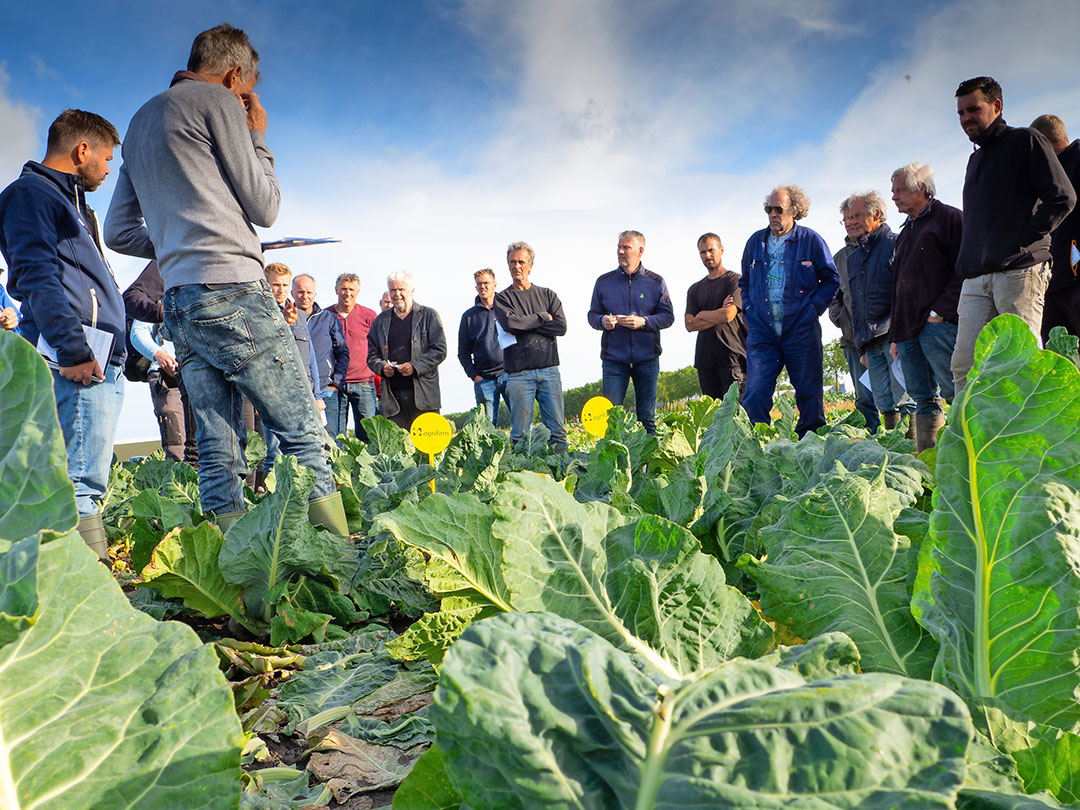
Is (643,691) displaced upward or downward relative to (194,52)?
downward

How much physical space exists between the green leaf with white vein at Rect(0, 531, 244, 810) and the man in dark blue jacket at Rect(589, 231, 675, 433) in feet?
A: 23.2

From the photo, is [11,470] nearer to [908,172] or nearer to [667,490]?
[667,490]

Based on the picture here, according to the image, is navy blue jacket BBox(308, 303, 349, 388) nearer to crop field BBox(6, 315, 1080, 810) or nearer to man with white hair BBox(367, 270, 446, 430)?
man with white hair BBox(367, 270, 446, 430)

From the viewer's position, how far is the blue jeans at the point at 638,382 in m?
7.98

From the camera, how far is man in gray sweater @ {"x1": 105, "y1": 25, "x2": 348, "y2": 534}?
131 inches

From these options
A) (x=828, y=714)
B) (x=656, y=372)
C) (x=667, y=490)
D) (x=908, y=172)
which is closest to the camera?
(x=828, y=714)

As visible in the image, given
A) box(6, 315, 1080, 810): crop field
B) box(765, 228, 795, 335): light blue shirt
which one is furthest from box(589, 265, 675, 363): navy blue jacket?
box(6, 315, 1080, 810): crop field

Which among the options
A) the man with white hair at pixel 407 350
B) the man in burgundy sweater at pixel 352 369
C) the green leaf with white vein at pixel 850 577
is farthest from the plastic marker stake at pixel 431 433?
the man in burgundy sweater at pixel 352 369

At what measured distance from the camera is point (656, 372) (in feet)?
26.4

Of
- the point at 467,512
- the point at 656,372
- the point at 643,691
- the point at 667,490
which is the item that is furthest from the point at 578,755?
the point at 656,372

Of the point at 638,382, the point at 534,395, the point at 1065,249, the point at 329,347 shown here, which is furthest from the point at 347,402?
the point at 1065,249

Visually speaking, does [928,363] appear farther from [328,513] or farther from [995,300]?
[328,513]

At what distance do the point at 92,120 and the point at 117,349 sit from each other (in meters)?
1.34

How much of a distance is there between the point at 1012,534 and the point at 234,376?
329 centimetres
